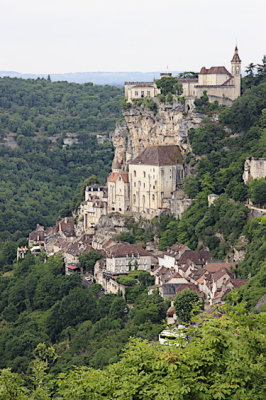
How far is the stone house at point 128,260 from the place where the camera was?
215ft

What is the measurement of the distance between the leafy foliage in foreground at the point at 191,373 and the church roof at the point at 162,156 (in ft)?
156

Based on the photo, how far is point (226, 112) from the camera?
2889 inches

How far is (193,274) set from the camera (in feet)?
198

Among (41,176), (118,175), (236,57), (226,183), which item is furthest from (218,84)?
(41,176)

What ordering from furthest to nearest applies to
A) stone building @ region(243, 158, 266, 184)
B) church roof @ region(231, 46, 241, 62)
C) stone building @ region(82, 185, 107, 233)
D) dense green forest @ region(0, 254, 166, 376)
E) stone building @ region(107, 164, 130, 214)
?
stone building @ region(82, 185, 107, 233), church roof @ region(231, 46, 241, 62), stone building @ region(107, 164, 130, 214), stone building @ region(243, 158, 266, 184), dense green forest @ region(0, 254, 166, 376)

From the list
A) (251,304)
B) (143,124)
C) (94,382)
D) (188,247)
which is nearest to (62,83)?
(143,124)

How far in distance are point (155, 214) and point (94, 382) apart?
48.7 metres

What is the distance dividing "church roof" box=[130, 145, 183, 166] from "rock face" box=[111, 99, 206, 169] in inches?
46.2

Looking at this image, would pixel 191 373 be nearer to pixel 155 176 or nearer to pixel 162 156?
pixel 155 176

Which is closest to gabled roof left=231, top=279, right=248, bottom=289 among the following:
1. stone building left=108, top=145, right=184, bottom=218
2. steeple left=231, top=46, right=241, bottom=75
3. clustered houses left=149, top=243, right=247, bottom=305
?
clustered houses left=149, top=243, right=247, bottom=305

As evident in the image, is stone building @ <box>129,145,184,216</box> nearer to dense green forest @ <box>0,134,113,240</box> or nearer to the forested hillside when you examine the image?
the forested hillside

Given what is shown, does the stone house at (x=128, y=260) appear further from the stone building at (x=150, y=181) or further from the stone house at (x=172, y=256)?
the stone building at (x=150, y=181)

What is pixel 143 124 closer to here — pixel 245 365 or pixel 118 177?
pixel 118 177

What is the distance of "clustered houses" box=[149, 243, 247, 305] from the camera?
178 feet
